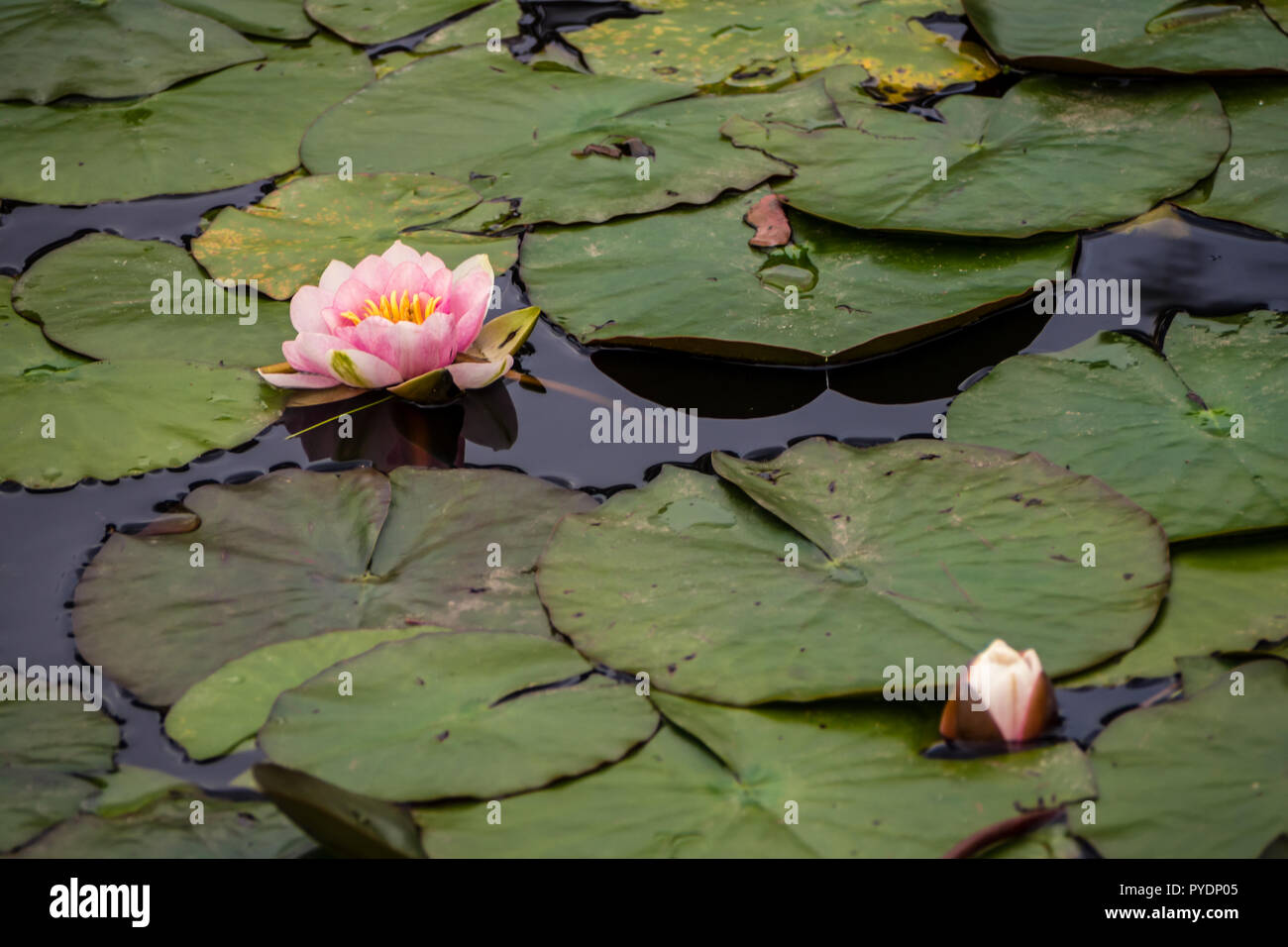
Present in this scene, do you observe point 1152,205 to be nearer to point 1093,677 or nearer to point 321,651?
point 1093,677

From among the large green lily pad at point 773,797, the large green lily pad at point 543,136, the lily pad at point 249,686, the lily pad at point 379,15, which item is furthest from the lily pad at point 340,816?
the lily pad at point 379,15

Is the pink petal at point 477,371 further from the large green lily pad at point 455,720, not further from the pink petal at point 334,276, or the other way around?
the large green lily pad at point 455,720

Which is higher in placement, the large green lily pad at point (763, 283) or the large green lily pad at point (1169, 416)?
the large green lily pad at point (763, 283)

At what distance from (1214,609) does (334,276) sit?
2.09 m

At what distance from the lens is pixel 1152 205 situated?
2908mm

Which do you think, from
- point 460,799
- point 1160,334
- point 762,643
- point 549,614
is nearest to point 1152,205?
point 1160,334

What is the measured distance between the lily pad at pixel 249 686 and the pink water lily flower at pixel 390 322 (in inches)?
29.4

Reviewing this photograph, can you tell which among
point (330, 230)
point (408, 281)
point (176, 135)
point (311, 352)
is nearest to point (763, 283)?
point (408, 281)

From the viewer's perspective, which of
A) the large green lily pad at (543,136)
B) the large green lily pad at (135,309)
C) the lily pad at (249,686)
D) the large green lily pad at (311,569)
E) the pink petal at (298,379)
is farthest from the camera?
the large green lily pad at (543,136)

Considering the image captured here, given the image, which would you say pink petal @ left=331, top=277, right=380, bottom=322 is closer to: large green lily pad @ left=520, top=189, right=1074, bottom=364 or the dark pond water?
the dark pond water

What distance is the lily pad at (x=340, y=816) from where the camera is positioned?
4.84 feet

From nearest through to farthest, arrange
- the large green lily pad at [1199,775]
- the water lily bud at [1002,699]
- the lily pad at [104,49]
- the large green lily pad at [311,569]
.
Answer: the large green lily pad at [1199,775] → the water lily bud at [1002,699] → the large green lily pad at [311,569] → the lily pad at [104,49]

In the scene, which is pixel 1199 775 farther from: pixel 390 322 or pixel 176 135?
pixel 176 135

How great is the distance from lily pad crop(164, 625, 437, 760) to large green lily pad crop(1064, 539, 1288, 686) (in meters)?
1.32
